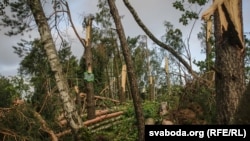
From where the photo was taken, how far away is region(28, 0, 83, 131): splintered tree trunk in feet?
30.2

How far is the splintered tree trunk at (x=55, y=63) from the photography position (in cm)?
920

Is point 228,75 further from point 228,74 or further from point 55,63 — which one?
point 55,63

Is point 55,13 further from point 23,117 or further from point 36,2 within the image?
point 23,117

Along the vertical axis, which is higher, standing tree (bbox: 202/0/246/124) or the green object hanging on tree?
the green object hanging on tree

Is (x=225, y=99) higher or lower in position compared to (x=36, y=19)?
lower

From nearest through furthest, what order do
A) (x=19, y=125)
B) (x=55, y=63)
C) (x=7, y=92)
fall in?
(x=19, y=125)
(x=55, y=63)
(x=7, y=92)

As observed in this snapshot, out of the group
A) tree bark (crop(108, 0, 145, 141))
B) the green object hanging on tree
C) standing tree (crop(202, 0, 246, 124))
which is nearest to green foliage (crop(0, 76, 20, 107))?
tree bark (crop(108, 0, 145, 141))

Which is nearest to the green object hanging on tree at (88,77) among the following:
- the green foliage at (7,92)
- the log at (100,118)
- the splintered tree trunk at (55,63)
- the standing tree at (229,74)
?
the log at (100,118)

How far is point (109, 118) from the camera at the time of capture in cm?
1366

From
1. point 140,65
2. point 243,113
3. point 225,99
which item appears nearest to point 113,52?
point 140,65

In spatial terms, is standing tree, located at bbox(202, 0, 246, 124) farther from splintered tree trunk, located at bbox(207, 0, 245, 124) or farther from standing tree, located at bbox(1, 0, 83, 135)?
standing tree, located at bbox(1, 0, 83, 135)

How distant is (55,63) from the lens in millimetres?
9234

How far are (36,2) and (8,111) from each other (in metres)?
2.49

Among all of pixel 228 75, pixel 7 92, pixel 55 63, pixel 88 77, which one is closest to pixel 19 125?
pixel 7 92
